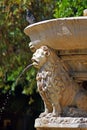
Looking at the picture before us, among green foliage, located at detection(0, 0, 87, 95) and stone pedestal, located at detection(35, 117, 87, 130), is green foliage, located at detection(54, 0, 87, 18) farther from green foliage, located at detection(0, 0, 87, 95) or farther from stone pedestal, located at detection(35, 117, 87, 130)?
stone pedestal, located at detection(35, 117, 87, 130)

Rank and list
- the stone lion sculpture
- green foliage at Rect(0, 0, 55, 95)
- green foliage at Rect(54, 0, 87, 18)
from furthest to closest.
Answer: green foliage at Rect(0, 0, 55, 95) → green foliage at Rect(54, 0, 87, 18) → the stone lion sculpture

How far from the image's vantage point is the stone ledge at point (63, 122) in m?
4.68

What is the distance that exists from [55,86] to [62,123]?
329 millimetres

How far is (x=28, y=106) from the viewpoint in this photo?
23516 millimetres

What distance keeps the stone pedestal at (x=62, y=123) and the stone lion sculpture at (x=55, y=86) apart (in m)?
0.07

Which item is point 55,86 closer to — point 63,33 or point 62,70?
point 62,70

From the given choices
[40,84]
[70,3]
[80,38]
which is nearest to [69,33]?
[80,38]

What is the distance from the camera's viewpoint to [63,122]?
4730 millimetres

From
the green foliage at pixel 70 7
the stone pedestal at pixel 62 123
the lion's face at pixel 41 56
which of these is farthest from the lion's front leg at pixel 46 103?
the green foliage at pixel 70 7

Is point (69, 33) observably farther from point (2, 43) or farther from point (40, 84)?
point (2, 43)

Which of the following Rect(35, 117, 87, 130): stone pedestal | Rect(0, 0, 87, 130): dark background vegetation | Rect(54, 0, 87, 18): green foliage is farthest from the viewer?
Rect(0, 0, 87, 130): dark background vegetation

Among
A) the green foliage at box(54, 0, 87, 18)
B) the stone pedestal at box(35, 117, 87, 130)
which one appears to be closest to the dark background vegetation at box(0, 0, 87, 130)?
the green foliage at box(54, 0, 87, 18)

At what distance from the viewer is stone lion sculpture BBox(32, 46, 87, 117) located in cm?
485

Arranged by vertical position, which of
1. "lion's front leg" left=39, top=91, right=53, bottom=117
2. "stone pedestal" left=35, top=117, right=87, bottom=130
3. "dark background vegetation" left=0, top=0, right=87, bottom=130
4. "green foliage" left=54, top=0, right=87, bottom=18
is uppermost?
"green foliage" left=54, top=0, right=87, bottom=18
